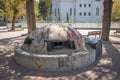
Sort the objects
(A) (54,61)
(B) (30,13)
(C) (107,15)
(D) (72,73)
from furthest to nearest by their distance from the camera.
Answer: (B) (30,13) < (C) (107,15) < (A) (54,61) < (D) (72,73)

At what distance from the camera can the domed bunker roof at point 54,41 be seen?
10.1 metres

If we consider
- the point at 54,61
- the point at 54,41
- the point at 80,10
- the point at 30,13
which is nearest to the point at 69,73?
the point at 54,61

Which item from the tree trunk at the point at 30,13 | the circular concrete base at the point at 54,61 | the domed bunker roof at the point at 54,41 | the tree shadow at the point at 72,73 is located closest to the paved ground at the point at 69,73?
the tree shadow at the point at 72,73

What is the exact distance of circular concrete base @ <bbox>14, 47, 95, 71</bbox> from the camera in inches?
365

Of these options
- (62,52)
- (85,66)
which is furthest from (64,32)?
(85,66)

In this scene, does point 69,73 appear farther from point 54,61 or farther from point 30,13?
point 30,13

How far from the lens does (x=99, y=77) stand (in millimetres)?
8602

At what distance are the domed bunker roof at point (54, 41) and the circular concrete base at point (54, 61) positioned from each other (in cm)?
52

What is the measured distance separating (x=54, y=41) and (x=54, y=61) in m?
1.21

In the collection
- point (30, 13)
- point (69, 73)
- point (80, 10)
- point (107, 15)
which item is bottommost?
point (69, 73)

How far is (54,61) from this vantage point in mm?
9266

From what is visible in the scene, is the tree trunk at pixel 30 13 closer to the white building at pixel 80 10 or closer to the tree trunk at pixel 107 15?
the tree trunk at pixel 107 15

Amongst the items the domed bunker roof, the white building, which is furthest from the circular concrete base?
the white building

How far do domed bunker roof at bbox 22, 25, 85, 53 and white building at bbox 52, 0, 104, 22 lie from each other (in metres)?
56.3
